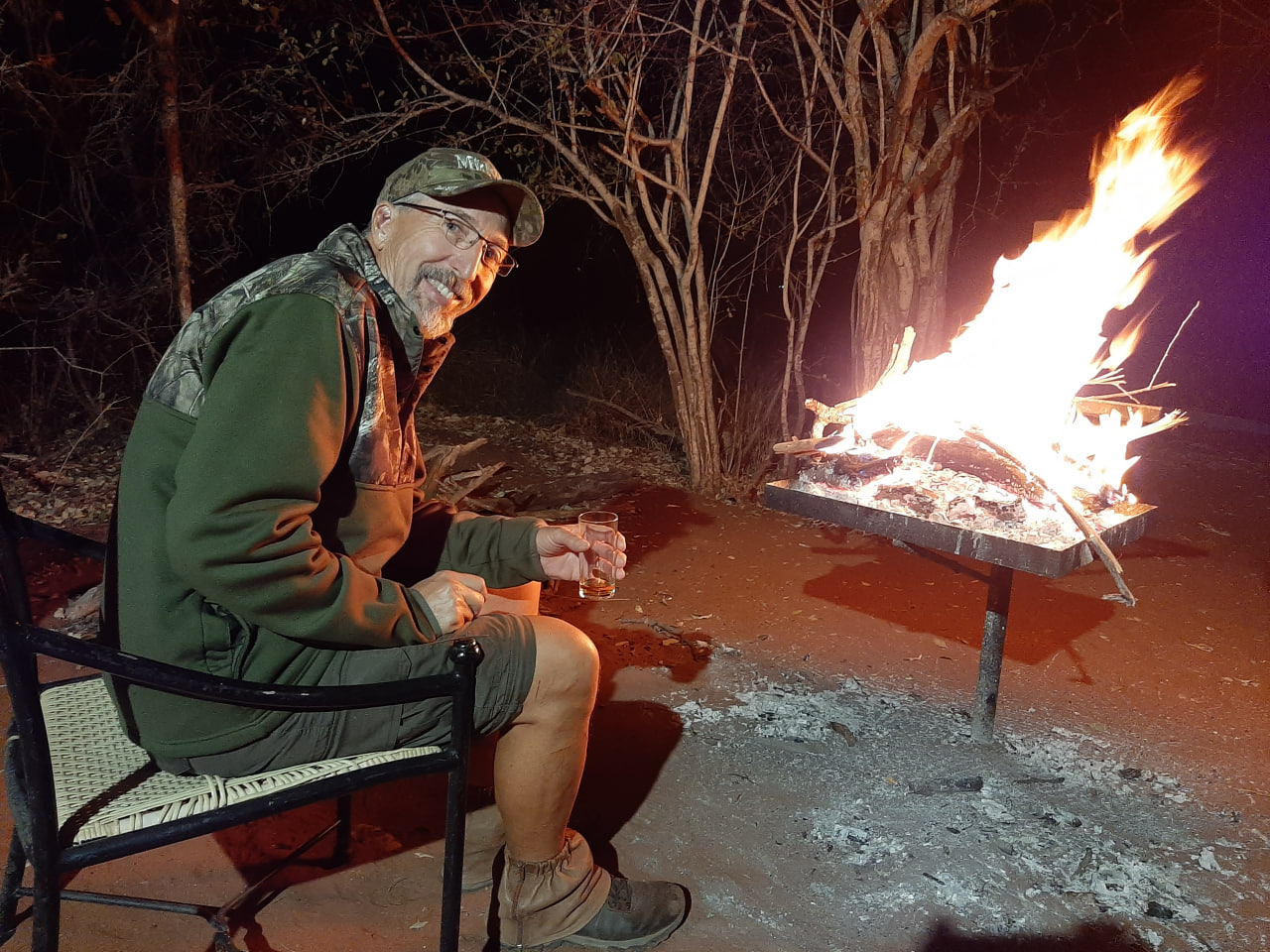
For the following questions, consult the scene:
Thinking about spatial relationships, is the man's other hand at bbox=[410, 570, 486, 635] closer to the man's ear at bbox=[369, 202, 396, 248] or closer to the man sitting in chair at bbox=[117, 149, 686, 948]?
the man sitting in chair at bbox=[117, 149, 686, 948]

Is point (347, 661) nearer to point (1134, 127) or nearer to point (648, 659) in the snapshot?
point (648, 659)

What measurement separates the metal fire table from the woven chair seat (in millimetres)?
1437

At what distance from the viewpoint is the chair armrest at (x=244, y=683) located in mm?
1392

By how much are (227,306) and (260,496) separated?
42 centimetres

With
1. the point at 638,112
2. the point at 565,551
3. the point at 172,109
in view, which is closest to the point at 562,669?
the point at 565,551

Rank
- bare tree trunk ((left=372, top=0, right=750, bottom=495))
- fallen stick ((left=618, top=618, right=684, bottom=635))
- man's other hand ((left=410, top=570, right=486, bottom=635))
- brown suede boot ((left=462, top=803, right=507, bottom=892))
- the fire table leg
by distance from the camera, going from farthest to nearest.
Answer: bare tree trunk ((left=372, top=0, right=750, bottom=495))
fallen stick ((left=618, top=618, right=684, bottom=635))
the fire table leg
brown suede boot ((left=462, top=803, right=507, bottom=892))
man's other hand ((left=410, top=570, right=486, bottom=635))

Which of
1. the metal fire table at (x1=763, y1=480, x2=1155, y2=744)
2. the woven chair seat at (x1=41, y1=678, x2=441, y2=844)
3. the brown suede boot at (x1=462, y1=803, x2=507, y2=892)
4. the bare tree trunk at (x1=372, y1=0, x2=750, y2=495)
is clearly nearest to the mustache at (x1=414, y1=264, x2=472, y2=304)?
the woven chair seat at (x1=41, y1=678, x2=441, y2=844)

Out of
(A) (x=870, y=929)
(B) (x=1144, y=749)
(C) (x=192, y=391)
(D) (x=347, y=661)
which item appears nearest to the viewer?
(C) (x=192, y=391)

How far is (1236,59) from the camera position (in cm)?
934

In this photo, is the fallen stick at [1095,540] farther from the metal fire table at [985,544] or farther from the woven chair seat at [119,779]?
the woven chair seat at [119,779]

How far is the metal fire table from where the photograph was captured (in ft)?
8.18

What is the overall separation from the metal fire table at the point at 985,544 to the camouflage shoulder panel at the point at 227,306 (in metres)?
1.50

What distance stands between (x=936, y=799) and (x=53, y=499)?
563 centimetres

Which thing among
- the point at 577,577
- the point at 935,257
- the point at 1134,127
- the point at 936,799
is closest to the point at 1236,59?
the point at 935,257
